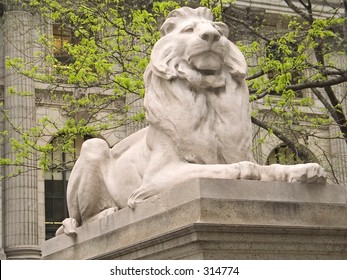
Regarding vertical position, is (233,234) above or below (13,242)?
below

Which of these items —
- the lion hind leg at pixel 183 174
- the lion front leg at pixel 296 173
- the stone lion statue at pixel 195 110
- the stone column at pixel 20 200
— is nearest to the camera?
the lion hind leg at pixel 183 174

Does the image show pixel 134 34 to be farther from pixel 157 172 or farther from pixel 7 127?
pixel 7 127

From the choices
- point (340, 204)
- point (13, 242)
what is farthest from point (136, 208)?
point (13, 242)

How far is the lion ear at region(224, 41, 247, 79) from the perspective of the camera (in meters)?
8.18

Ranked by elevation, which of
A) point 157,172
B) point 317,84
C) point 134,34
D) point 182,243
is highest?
point 134,34

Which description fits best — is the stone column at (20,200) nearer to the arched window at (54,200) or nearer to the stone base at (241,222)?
the arched window at (54,200)

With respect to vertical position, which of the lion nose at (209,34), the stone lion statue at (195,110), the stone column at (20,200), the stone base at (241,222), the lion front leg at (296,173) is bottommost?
the stone base at (241,222)

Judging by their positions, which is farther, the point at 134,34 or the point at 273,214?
the point at 134,34

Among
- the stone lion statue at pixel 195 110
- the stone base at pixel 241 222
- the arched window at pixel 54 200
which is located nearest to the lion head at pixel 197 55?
the stone lion statue at pixel 195 110

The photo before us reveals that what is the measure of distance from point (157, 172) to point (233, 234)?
123 cm

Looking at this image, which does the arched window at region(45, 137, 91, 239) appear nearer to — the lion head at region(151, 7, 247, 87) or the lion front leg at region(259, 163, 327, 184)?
the lion head at region(151, 7, 247, 87)

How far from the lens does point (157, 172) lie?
26.2 ft

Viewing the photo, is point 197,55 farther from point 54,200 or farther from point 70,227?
point 54,200

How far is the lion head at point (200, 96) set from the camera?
7918mm
